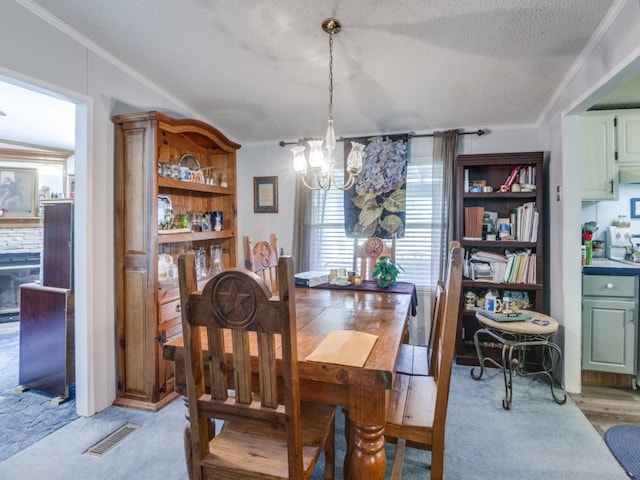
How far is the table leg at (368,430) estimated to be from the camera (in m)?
1.23

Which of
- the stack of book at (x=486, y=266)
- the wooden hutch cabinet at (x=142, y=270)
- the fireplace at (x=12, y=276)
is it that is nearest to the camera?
the wooden hutch cabinet at (x=142, y=270)

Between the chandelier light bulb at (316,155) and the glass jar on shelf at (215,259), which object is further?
the glass jar on shelf at (215,259)

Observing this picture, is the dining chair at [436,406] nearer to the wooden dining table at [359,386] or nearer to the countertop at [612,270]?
the wooden dining table at [359,386]

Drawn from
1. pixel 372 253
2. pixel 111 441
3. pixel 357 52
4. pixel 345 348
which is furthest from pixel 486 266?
pixel 111 441

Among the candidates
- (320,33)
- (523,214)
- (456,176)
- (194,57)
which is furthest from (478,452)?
(194,57)

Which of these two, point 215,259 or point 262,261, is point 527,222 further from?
point 215,259

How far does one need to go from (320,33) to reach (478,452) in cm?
259

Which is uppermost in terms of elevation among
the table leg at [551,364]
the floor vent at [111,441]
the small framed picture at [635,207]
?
the small framed picture at [635,207]

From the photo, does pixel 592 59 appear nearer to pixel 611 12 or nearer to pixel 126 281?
pixel 611 12

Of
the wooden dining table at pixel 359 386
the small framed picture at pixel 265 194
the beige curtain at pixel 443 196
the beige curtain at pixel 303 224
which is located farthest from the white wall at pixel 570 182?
the small framed picture at pixel 265 194

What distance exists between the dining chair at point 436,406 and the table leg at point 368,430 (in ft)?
0.50

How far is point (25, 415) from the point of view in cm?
230

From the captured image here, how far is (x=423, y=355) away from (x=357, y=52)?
2.01 m

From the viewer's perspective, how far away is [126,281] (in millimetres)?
2432
